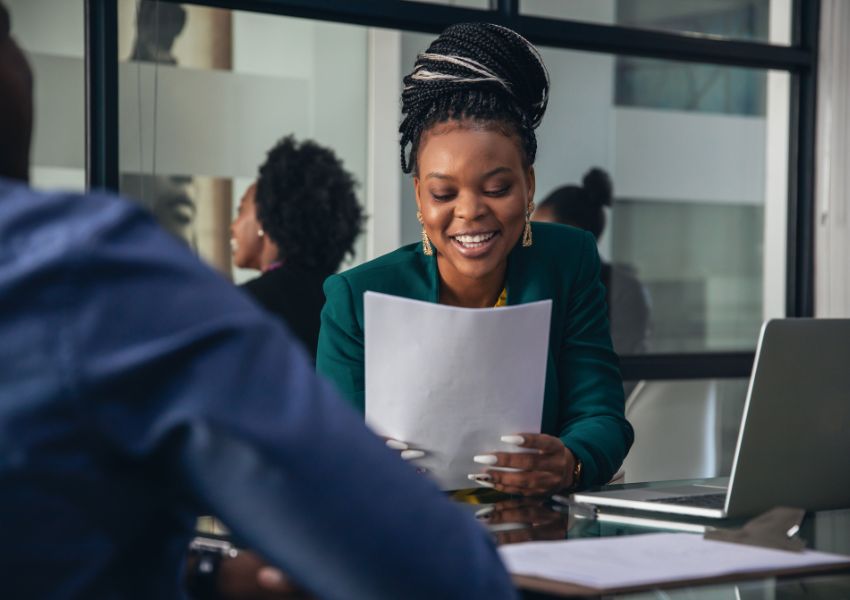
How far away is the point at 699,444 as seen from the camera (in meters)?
4.78

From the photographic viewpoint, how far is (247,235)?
3.86 metres

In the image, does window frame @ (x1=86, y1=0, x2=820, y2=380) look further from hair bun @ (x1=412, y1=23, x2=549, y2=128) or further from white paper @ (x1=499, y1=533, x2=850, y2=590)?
white paper @ (x1=499, y1=533, x2=850, y2=590)

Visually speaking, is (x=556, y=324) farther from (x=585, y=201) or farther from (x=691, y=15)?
(x=691, y=15)

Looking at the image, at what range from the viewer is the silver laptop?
5.32 ft

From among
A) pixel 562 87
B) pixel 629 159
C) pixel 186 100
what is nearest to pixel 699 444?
pixel 629 159

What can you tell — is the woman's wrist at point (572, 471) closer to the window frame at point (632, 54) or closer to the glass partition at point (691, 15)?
the window frame at point (632, 54)

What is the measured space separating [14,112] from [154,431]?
0.22m

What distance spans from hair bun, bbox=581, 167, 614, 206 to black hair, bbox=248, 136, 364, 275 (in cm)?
109

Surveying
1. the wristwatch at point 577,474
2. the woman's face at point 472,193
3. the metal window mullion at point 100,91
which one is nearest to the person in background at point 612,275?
the metal window mullion at point 100,91

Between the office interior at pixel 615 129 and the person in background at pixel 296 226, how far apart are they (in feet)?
0.36

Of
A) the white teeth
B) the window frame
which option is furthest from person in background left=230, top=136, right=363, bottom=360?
the white teeth

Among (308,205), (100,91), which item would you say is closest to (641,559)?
(308,205)

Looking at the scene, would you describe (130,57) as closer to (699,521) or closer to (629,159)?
(629,159)

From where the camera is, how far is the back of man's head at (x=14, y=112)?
67 centimetres
